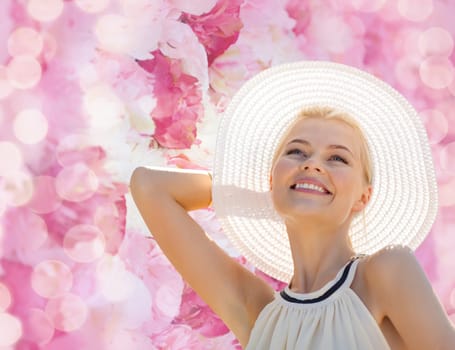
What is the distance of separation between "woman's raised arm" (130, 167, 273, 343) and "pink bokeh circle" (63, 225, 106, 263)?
51 centimetres

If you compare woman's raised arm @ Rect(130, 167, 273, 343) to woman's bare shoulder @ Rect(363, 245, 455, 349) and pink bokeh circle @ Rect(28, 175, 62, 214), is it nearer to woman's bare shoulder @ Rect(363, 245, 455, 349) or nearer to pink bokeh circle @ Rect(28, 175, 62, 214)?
woman's bare shoulder @ Rect(363, 245, 455, 349)

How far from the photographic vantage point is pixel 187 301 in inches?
85.7

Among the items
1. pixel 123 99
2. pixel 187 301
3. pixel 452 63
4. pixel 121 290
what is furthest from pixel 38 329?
pixel 452 63

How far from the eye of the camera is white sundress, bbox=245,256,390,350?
1.29 metres

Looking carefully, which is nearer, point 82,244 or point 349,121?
point 349,121

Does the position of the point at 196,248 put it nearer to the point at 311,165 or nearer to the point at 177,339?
the point at 311,165

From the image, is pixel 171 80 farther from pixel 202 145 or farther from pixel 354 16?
pixel 354 16

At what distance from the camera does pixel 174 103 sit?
2197 mm

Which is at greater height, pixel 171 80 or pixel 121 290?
pixel 171 80

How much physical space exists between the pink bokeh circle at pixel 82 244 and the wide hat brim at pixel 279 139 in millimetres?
610

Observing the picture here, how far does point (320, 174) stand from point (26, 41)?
3.41 ft

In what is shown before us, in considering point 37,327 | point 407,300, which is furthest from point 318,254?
point 37,327

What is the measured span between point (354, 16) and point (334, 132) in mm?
930

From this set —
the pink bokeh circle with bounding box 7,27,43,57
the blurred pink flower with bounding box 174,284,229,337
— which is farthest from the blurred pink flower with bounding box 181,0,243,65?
the blurred pink flower with bounding box 174,284,229,337
